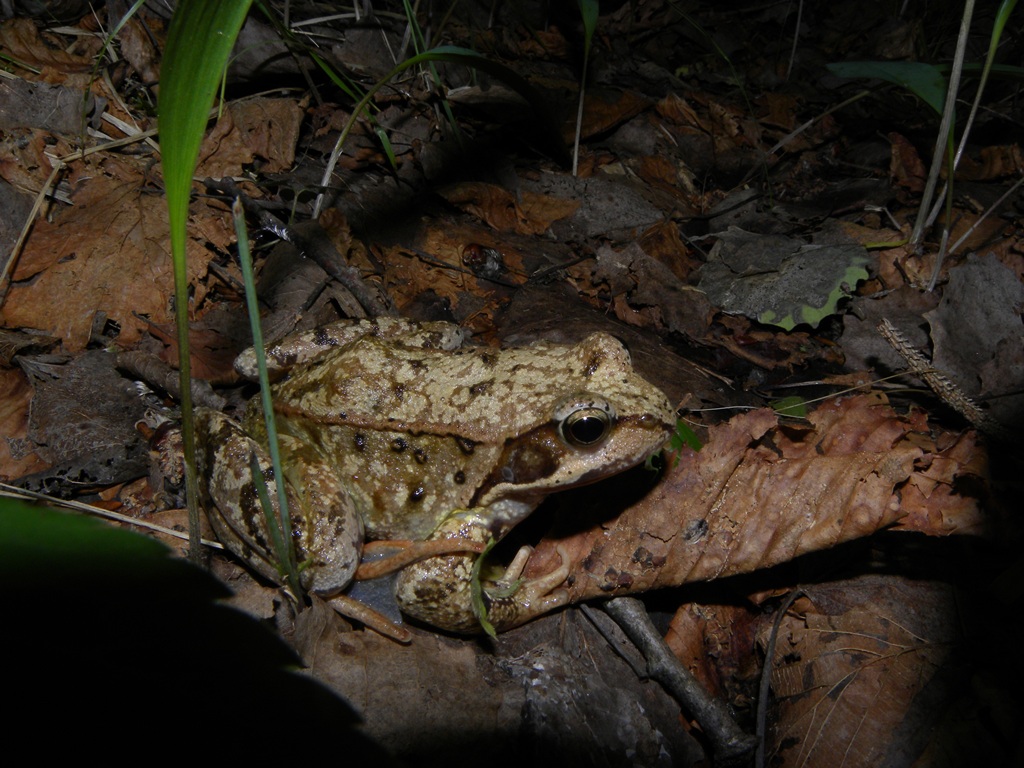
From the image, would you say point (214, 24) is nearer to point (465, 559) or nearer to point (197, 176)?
point (465, 559)

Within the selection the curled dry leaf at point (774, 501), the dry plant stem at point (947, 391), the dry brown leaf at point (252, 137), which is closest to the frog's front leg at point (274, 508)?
the curled dry leaf at point (774, 501)

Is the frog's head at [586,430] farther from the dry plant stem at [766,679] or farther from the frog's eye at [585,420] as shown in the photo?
the dry plant stem at [766,679]

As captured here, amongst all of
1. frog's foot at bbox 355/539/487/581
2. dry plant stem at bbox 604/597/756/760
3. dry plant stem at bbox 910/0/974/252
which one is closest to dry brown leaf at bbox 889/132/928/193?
dry plant stem at bbox 910/0/974/252

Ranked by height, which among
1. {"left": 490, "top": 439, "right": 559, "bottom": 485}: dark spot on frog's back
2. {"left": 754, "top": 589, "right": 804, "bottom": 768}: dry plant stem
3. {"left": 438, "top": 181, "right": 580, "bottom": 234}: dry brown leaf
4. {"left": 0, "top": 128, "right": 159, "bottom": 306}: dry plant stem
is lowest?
{"left": 754, "top": 589, "right": 804, "bottom": 768}: dry plant stem

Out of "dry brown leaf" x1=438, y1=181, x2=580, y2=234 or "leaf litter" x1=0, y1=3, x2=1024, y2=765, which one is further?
"dry brown leaf" x1=438, y1=181, x2=580, y2=234

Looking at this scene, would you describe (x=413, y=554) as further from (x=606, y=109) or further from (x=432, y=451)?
(x=606, y=109)

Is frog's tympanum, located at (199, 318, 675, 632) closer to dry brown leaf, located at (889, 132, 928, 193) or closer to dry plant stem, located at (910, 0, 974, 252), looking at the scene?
dry plant stem, located at (910, 0, 974, 252)
